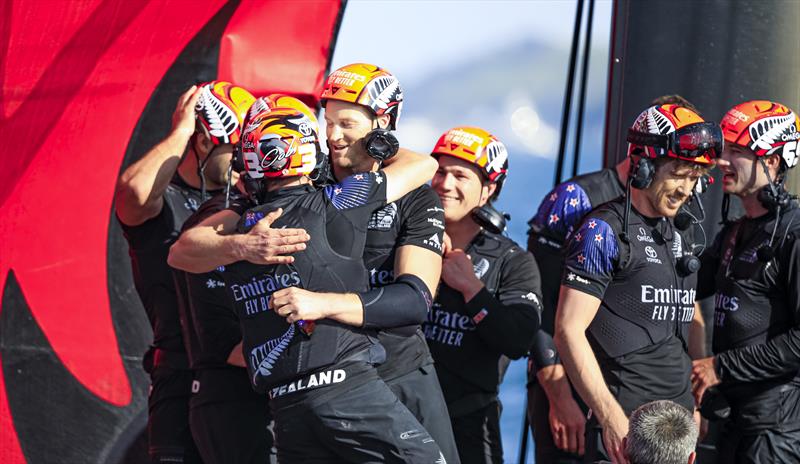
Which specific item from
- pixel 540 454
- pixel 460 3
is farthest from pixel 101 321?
pixel 460 3

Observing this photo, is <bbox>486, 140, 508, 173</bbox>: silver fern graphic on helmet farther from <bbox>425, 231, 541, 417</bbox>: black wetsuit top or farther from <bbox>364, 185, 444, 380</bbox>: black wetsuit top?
<bbox>364, 185, 444, 380</bbox>: black wetsuit top

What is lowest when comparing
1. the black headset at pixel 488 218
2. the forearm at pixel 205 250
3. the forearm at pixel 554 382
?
the forearm at pixel 554 382

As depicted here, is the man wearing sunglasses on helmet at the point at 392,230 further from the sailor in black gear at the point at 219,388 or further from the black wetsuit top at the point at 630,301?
the black wetsuit top at the point at 630,301

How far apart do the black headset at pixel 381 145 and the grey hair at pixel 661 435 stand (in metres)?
1.24

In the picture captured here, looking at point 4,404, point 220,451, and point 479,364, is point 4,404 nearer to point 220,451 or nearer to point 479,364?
point 220,451

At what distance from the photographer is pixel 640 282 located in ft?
13.8

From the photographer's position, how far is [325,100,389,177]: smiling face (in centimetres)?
401

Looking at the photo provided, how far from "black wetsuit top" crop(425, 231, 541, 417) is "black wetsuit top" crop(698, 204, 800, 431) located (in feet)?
2.73

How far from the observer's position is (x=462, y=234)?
4.86m

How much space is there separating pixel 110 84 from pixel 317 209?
262cm

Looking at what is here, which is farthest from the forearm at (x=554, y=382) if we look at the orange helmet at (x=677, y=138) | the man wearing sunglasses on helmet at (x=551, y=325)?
the orange helmet at (x=677, y=138)

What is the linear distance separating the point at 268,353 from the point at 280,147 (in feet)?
2.14

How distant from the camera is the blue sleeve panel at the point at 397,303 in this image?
11.2 ft

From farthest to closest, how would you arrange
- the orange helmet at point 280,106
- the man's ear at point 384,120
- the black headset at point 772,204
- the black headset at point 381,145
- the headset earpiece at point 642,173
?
the black headset at point 772,204, the headset earpiece at point 642,173, the man's ear at point 384,120, the black headset at point 381,145, the orange helmet at point 280,106
